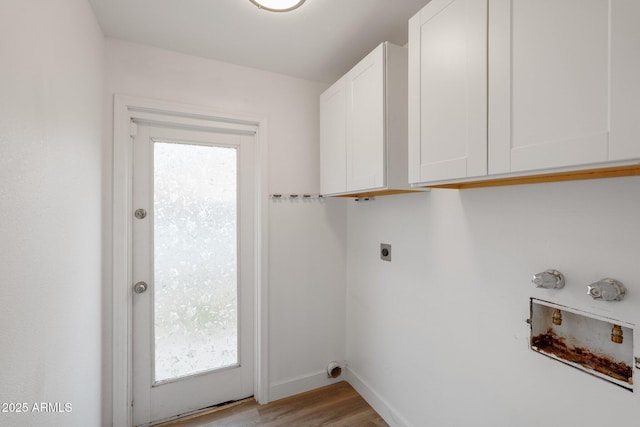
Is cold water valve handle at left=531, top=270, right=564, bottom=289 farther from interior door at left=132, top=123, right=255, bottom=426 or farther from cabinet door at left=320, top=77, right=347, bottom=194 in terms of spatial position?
interior door at left=132, top=123, right=255, bottom=426

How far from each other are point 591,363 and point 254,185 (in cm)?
201

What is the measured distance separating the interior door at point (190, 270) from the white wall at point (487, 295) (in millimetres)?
A: 982

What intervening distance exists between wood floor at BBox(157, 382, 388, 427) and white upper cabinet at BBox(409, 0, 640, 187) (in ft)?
5.66

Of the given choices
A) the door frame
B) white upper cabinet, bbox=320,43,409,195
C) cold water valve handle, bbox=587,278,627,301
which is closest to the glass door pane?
the door frame

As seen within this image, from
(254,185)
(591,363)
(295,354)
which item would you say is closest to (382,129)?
(254,185)

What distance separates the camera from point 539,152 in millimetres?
845

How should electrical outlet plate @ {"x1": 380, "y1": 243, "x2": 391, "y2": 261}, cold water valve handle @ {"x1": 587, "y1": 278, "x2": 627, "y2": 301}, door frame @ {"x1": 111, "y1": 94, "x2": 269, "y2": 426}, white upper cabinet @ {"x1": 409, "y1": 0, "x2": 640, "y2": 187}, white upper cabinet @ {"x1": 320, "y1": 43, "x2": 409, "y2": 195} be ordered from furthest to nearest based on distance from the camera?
electrical outlet plate @ {"x1": 380, "y1": 243, "x2": 391, "y2": 261} < door frame @ {"x1": 111, "y1": 94, "x2": 269, "y2": 426} < white upper cabinet @ {"x1": 320, "y1": 43, "x2": 409, "y2": 195} < cold water valve handle @ {"x1": 587, "y1": 278, "x2": 627, "y2": 301} < white upper cabinet @ {"x1": 409, "y1": 0, "x2": 640, "y2": 187}

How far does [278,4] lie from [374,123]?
75 centimetres

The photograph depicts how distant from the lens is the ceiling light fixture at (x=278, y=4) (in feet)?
4.51

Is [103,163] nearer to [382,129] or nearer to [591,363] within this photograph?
[382,129]

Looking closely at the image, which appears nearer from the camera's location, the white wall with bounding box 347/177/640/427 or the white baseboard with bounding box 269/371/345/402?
the white wall with bounding box 347/177/640/427

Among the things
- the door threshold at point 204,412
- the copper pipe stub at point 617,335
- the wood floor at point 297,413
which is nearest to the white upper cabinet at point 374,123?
the copper pipe stub at point 617,335

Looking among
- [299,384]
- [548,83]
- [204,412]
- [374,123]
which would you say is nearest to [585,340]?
[548,83]

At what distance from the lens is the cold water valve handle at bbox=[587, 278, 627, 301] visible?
88 centimetres
